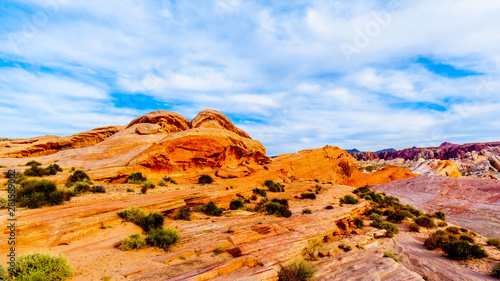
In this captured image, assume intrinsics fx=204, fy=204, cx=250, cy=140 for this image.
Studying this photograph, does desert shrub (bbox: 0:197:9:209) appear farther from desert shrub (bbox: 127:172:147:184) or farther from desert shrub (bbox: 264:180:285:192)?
desert shrub (bbox: 264:180:285:192)

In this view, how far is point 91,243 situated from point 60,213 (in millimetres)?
2708

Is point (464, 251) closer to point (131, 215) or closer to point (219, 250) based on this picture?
point (219, 250)

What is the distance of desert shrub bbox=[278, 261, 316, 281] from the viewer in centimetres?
750

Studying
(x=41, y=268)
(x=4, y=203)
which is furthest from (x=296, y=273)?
(x=4, y=203)

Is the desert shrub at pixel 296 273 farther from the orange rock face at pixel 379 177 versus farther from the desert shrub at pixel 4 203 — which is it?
the orange rock face at pixel 379 177

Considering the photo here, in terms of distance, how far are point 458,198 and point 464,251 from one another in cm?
2565

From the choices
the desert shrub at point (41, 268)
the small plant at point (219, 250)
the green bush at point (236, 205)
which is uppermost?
the desert shrub at point (41, 268)

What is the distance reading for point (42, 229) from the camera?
954 cm

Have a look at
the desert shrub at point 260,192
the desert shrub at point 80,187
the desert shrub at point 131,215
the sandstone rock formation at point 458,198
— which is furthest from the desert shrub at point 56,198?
the sandstone rock formation at point 458,198

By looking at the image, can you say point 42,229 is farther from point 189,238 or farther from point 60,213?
point 189,238

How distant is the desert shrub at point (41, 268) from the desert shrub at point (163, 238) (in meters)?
3.58

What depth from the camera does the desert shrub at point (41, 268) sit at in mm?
6250

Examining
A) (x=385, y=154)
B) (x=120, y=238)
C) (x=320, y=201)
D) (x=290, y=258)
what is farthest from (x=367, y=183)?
(x=385, y=154)

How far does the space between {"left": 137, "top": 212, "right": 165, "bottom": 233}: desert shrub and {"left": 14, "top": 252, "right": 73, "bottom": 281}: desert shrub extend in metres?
4.91
